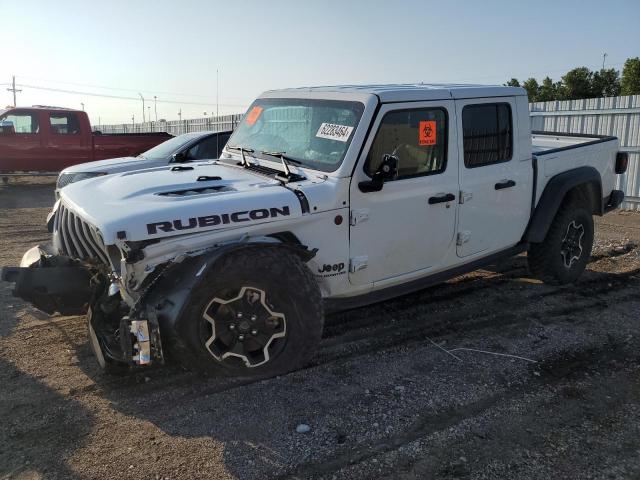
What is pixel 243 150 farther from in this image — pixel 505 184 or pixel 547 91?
pixel 547 91

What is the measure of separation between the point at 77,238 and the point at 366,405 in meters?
2.25

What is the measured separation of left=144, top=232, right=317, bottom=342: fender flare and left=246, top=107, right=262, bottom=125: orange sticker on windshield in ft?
6.12

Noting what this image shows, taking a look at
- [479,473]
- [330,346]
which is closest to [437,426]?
[479,473]

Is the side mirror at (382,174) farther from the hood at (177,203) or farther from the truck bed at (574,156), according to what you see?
the truck bed at (574,156)

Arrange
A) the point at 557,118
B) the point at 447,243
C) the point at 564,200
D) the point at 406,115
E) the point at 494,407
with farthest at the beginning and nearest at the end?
the point at 557,118
the point at 564,200
the point at 447,243
the point at 406,115
the point at 494,407

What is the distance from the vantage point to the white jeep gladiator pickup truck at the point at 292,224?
3.36 metres

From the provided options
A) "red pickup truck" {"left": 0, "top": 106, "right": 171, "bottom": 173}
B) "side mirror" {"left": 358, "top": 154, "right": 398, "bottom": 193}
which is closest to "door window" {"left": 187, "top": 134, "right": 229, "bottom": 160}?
"side mirror" {"left": 358, "top": 154, "right": 398, "bottom": 193}

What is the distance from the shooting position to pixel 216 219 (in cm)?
343

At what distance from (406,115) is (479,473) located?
2.60 metres

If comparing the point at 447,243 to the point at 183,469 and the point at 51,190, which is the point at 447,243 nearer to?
the point at 183,469

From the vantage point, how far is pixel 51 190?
581 inches

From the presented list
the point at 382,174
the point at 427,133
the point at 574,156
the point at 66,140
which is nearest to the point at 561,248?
the point at 574,156

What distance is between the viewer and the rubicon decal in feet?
10.7

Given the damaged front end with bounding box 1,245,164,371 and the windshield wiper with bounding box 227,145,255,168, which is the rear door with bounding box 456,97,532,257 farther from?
the damaged front end with bounding box 1,245,164,371
